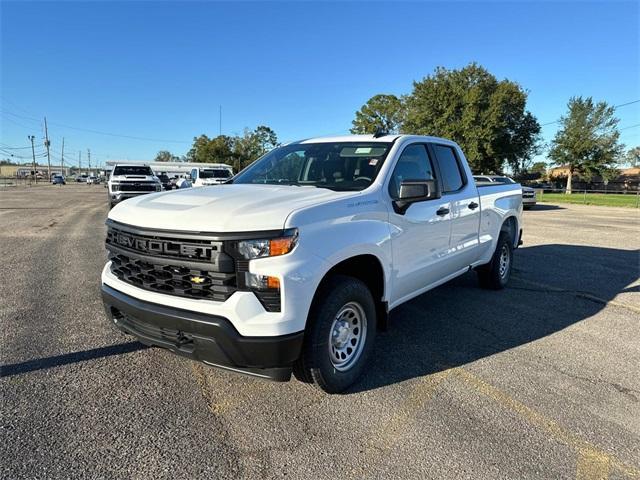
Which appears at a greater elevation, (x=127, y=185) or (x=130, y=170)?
(x=130, y=170)

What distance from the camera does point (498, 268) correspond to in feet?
20.0

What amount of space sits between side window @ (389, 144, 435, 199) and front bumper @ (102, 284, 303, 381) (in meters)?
1.69

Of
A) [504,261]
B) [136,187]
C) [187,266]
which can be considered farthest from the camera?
[136,187]

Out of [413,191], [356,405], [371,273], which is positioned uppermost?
[413,191]

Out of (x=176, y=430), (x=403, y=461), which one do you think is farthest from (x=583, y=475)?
(x=176, y=430)

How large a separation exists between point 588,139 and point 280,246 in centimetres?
5857

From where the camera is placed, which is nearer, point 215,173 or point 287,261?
point 287,261

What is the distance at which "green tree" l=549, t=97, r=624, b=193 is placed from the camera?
50.7 m

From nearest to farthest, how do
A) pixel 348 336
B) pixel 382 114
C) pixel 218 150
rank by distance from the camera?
pixel 348 336 → pixel 382 114 → pixel 218 150

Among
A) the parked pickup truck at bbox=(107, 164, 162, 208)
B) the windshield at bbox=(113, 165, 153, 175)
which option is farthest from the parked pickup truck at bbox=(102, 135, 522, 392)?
the windshield at bbox=(113, 165, 153, 175)

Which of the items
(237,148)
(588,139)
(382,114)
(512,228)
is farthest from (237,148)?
(512,228)

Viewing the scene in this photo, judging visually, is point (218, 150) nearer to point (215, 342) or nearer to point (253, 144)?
point (253, 144)

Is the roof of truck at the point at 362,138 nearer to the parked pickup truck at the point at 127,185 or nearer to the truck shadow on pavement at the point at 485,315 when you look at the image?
the truck shadow on pavement at the point at 485,315

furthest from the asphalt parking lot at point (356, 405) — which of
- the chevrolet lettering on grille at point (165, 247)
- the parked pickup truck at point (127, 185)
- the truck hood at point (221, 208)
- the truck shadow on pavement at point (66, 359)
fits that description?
the parked pickup truck at point (127, 185)
